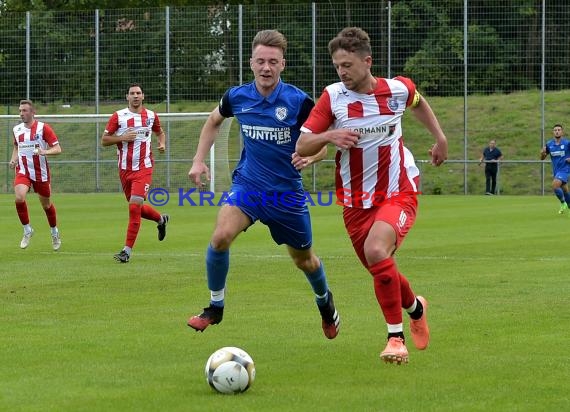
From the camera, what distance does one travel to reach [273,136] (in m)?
8.70

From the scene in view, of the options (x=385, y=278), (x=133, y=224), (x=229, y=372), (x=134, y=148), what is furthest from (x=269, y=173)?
(x=134, y=148)

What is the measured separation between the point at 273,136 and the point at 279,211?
1.87 ft

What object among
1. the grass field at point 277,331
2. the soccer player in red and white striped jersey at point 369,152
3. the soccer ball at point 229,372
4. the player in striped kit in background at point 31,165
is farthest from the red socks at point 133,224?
the soccer ball at point 229,372

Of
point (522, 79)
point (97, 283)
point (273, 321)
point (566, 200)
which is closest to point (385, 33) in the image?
point (522, 79)

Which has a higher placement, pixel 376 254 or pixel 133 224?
pixel 376 254

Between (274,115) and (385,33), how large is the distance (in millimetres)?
32166

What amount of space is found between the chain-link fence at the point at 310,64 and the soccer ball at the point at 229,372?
31883 mm

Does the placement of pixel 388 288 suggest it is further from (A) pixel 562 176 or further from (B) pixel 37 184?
(A) pixel 562 176

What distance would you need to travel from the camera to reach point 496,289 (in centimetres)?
1159

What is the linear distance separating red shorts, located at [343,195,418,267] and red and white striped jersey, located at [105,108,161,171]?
340 inches

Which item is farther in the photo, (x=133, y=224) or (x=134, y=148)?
(x=134, y=148)

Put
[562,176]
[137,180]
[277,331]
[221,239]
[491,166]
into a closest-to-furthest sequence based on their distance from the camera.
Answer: [221,239]
[277,331]
[137,180]
[562,176]
[491,166]

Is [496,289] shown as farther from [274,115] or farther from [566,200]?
[566,200]

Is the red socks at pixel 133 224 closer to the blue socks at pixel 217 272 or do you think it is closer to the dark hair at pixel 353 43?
the blue socks at pixel 217 272
